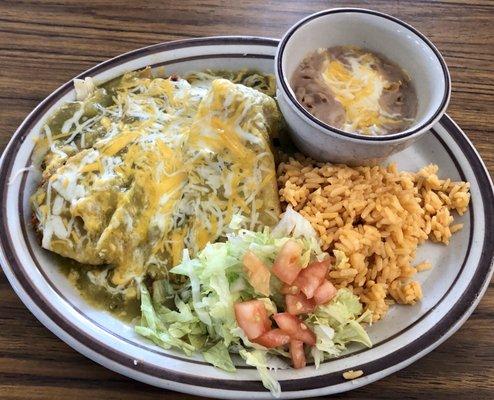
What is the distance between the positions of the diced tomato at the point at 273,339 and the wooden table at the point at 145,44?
0.24m

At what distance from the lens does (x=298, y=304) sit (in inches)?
62.7

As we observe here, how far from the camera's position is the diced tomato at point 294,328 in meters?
1.57

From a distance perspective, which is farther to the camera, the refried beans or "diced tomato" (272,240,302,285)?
the refried beans

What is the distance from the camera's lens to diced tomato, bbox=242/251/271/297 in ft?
5.17

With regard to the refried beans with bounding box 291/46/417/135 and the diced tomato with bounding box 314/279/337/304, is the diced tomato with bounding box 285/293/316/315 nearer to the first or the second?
the diced tomato with bounding box 314/279/337/304

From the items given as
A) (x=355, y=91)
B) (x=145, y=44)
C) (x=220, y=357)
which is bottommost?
(x=220, y=357)

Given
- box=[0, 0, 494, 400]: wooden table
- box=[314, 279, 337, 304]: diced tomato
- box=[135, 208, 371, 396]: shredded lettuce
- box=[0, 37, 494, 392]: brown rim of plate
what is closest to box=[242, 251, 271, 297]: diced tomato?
box=[135, 208, 371, 396]: shredded lettuce

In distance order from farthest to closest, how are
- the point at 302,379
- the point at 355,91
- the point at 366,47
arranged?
the point at 366,47, the point at 355,91, the point at 302,379

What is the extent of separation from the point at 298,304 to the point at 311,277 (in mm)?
84

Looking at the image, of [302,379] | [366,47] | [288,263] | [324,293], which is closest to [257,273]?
[288,263]

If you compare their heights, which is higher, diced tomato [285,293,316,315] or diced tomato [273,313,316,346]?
diced tomato [285,293,316,315]

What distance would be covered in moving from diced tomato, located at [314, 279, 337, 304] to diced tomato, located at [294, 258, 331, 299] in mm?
11

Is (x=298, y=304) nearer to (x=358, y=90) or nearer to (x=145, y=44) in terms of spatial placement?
(x=358, y=90)

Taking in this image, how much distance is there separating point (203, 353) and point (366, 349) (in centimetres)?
45
